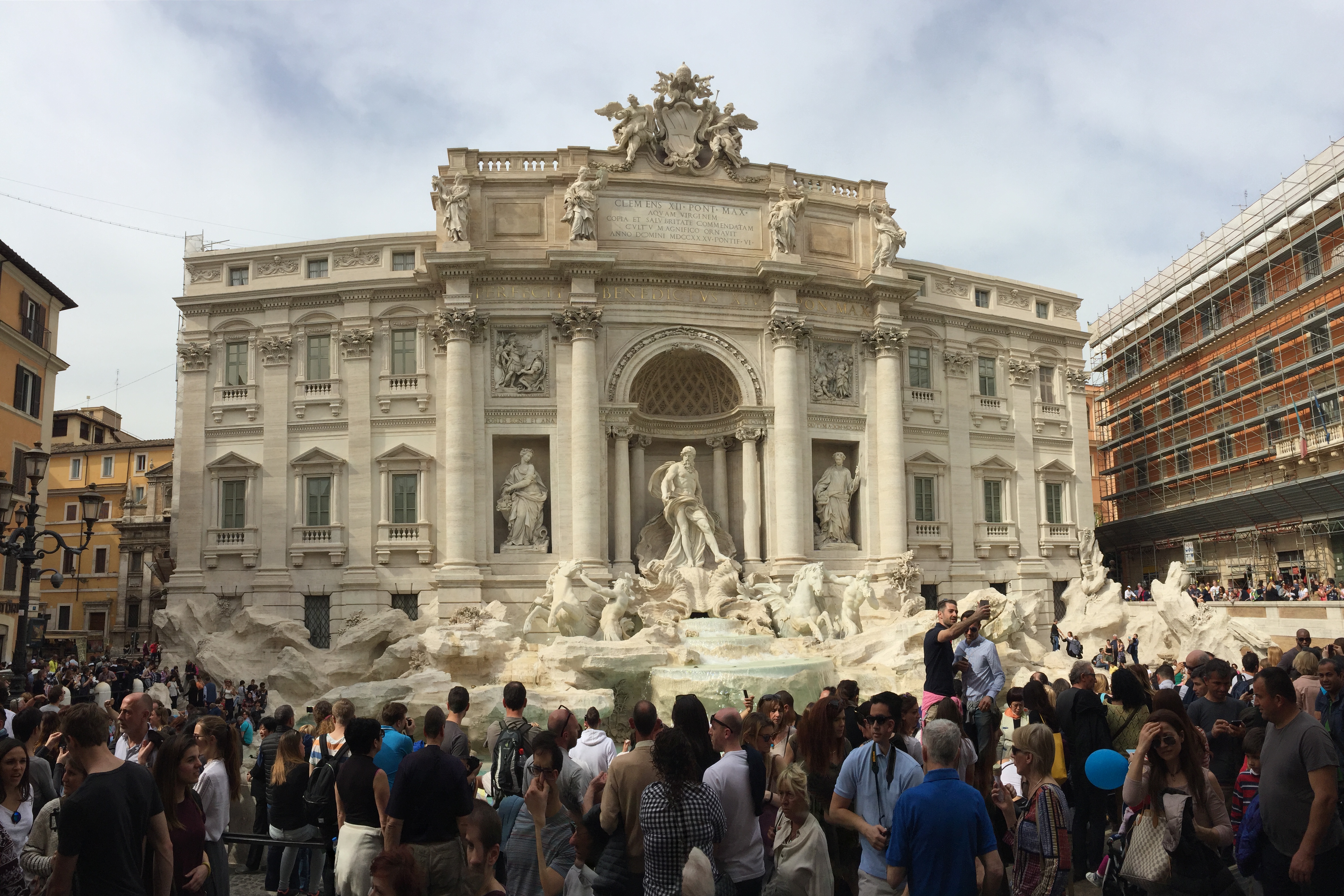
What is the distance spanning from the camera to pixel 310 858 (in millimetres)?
9133

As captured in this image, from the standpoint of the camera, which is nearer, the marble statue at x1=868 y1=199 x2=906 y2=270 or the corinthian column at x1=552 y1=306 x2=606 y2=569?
the corinthian column at x1=552 y1=306 x2=606 y2=569

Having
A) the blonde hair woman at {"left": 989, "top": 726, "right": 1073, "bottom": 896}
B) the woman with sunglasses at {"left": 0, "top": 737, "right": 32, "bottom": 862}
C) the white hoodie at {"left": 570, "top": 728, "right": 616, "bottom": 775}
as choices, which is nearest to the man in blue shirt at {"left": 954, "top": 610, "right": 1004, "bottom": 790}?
the blonde hair woman at {"left": 989, "top": 726, "right": 1073, "bottom": 896}

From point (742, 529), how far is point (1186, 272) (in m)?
25.0

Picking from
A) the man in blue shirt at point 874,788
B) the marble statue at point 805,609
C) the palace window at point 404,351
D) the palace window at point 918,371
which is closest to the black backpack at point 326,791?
the man in blue shirt at point 874,788

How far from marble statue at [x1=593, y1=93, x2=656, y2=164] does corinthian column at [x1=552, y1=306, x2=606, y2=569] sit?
505cm

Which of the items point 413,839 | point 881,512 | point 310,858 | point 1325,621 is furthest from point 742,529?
point 413,839

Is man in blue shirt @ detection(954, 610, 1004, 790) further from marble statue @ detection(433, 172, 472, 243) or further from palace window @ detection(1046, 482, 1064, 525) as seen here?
palace window @ detection(1046, 482, 1064, 525)

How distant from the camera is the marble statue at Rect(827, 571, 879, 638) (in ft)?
86.6

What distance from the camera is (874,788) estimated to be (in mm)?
6246

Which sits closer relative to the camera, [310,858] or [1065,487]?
[310,858]

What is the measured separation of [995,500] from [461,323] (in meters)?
18.2

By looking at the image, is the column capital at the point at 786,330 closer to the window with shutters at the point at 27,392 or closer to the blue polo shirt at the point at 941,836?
the window with shutters at the point at 27,392

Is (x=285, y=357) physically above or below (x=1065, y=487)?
above

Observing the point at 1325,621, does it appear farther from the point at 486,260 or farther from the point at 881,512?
the point at 486,260
